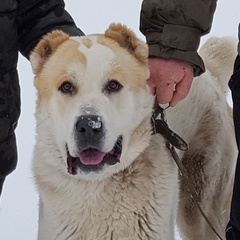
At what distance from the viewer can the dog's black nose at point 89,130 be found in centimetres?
320

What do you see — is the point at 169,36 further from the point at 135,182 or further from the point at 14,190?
the point at 14,190

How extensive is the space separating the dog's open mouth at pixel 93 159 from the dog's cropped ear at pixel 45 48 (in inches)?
19.8

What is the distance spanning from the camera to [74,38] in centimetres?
363

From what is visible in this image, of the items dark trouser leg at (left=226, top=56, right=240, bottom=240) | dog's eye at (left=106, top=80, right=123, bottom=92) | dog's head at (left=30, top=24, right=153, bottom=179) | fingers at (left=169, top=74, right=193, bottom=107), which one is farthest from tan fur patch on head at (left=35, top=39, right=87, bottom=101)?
dark trouser leg at (left=226, top=56, right=240, bottom=240)

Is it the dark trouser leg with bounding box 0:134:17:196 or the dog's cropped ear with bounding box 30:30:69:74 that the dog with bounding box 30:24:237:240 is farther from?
the dark trouser leg with bounding box 0:134:17:196

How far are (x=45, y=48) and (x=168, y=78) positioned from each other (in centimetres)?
62

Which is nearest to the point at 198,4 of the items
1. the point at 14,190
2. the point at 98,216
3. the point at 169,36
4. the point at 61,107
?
the point at 169,36

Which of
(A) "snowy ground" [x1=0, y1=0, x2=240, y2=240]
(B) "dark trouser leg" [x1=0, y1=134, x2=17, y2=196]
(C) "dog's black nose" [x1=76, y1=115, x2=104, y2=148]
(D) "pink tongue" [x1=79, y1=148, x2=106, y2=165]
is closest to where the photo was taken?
(C) "dog's black nose" [x1=76, y1=115, x2=104, y2=148]

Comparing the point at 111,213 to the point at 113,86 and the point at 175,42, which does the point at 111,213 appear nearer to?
the point at 113,86

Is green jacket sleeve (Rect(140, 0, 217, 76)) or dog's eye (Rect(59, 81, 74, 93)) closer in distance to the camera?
dog's eye (Rect(59, 81, 74, 93))

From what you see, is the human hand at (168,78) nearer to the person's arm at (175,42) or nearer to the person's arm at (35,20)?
the person's arm at (175,42)

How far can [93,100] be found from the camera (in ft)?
10.9

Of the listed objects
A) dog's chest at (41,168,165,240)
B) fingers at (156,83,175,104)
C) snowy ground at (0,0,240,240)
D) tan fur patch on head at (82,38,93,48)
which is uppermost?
tan fur patch on head at (82,38,93,48)

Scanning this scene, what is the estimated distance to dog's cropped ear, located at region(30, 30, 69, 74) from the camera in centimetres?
359
